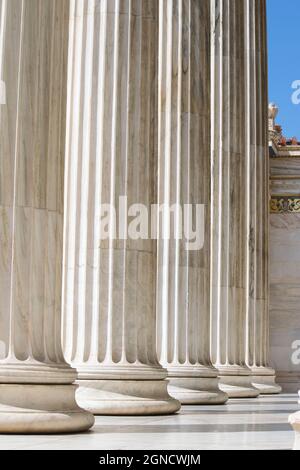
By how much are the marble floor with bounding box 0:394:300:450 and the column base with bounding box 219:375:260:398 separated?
36.8m

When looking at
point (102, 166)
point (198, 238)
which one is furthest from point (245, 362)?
point (102, 166)

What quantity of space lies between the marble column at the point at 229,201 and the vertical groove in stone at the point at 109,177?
45728 millimetres

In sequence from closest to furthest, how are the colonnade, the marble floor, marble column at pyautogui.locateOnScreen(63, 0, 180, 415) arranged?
the marble floor
the colonnade
marble column at pyautogui.locateOnScreen(63, 0, 180, 415)

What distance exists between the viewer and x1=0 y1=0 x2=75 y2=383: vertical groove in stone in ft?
187

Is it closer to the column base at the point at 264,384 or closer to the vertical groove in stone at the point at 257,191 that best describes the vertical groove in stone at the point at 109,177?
the vertical groove in stone at the point at 257,191

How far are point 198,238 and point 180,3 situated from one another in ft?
81.1

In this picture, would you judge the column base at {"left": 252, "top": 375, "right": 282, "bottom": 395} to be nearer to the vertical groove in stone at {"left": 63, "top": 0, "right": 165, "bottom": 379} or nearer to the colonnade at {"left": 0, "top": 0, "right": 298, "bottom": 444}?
the colonnade at {"left": 0, "top": 0, "right": 298, "bottom": 444}

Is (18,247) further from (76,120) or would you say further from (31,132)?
(76,120)

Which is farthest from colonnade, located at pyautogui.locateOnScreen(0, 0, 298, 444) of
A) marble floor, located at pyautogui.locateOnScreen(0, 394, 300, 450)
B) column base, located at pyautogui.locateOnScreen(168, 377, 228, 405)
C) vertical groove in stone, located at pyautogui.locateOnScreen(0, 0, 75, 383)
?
marble floor, located at pyautogui.locateOnScreen(0, 394, 300, 450)

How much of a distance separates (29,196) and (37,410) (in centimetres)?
1218

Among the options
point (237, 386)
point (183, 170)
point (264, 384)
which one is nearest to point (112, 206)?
point (183, 170)

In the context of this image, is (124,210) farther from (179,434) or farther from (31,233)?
(179,434)

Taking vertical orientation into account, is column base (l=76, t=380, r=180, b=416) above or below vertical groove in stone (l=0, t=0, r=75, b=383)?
below

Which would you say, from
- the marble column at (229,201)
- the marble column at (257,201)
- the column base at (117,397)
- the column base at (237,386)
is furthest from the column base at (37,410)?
the marble column at (257,201)
